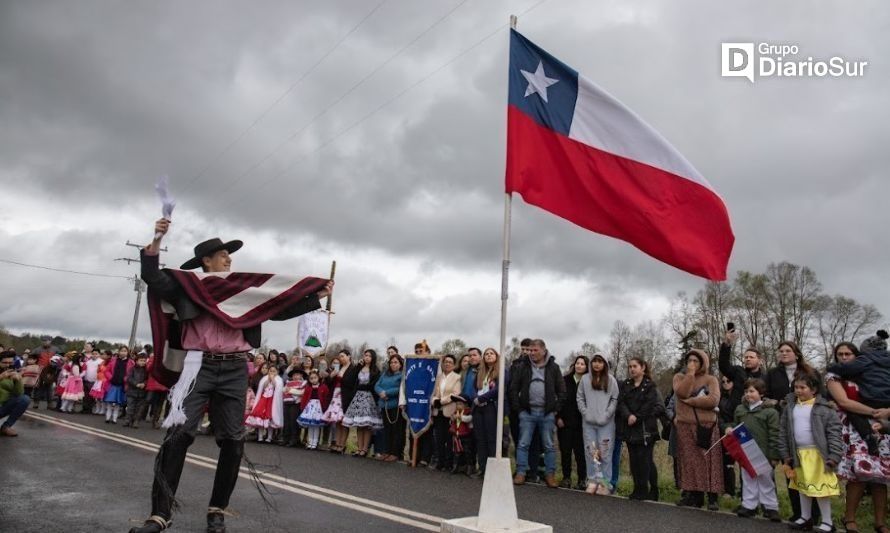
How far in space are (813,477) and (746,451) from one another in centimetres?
94

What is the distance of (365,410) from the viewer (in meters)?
13.0

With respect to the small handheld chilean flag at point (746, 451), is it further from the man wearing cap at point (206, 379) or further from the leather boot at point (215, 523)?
the leather boot at point (215, 523)

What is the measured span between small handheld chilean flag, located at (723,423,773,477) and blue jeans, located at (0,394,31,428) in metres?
11.4

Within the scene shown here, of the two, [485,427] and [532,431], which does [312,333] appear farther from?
[532,431]

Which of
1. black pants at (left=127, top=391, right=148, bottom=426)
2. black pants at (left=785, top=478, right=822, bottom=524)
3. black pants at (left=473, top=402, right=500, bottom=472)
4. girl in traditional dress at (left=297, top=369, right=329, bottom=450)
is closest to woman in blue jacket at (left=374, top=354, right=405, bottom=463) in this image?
girl in traditional dress at (left=297, top=369, right=329, bottom=450)

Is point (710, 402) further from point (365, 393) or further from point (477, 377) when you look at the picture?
point (365, 393)

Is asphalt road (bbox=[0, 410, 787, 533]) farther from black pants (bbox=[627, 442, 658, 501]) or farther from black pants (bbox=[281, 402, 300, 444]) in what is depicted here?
black pants (bbox=[281, 402, 300, 444])

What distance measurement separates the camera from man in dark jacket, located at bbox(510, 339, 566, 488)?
10078 mm

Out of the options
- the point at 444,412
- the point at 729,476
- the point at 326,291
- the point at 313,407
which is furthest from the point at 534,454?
the point at 326,291

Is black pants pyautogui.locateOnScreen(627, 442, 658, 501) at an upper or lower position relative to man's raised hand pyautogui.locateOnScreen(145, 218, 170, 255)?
lower

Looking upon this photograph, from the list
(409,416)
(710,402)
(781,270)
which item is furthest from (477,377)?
(781,270)

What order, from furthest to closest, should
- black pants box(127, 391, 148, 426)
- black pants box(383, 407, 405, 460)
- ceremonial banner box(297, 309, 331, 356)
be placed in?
ceremonial banner box(297, 309, 331, 356), black pants box(127, 391, 148, 426), black pants box(383, 407, 405, 460)

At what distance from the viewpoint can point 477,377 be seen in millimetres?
11359

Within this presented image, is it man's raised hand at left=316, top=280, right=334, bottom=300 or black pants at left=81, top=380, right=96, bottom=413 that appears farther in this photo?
black pants at left=81, top=380, right=96, bottom=413
